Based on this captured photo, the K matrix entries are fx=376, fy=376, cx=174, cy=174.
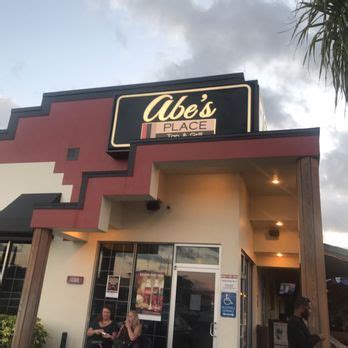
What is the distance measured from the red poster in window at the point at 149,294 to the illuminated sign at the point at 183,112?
2.98 meters

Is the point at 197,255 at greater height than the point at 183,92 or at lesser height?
lesser

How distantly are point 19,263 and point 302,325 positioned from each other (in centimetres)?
698

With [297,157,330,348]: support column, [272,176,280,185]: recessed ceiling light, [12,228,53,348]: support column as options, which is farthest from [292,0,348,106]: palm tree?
[12,228,53,348]: support column

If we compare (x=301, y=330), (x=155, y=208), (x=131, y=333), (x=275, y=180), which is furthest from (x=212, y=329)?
(x=275, y=180)

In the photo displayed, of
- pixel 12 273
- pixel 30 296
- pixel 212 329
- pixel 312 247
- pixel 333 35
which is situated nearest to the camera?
pixel 333 35

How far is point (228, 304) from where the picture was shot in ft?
24.6

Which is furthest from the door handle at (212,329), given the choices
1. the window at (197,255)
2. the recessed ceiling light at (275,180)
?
the recessed ceiling light at (275,180)

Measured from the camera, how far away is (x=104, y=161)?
9.31m

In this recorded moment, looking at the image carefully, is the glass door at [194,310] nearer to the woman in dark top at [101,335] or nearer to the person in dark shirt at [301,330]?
Result: the woman in dark top at [101,335]

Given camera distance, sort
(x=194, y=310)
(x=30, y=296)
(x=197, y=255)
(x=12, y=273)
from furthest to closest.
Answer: (x=12, y=273)
(x=197, y=255)
(x=194, y=310)
(x=30, y=296)

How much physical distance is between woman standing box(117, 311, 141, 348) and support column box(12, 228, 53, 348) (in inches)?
69.0

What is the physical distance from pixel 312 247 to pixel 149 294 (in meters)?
3.85

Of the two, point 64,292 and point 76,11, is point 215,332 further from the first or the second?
point 76,11

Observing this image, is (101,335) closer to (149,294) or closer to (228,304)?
(149,294)
